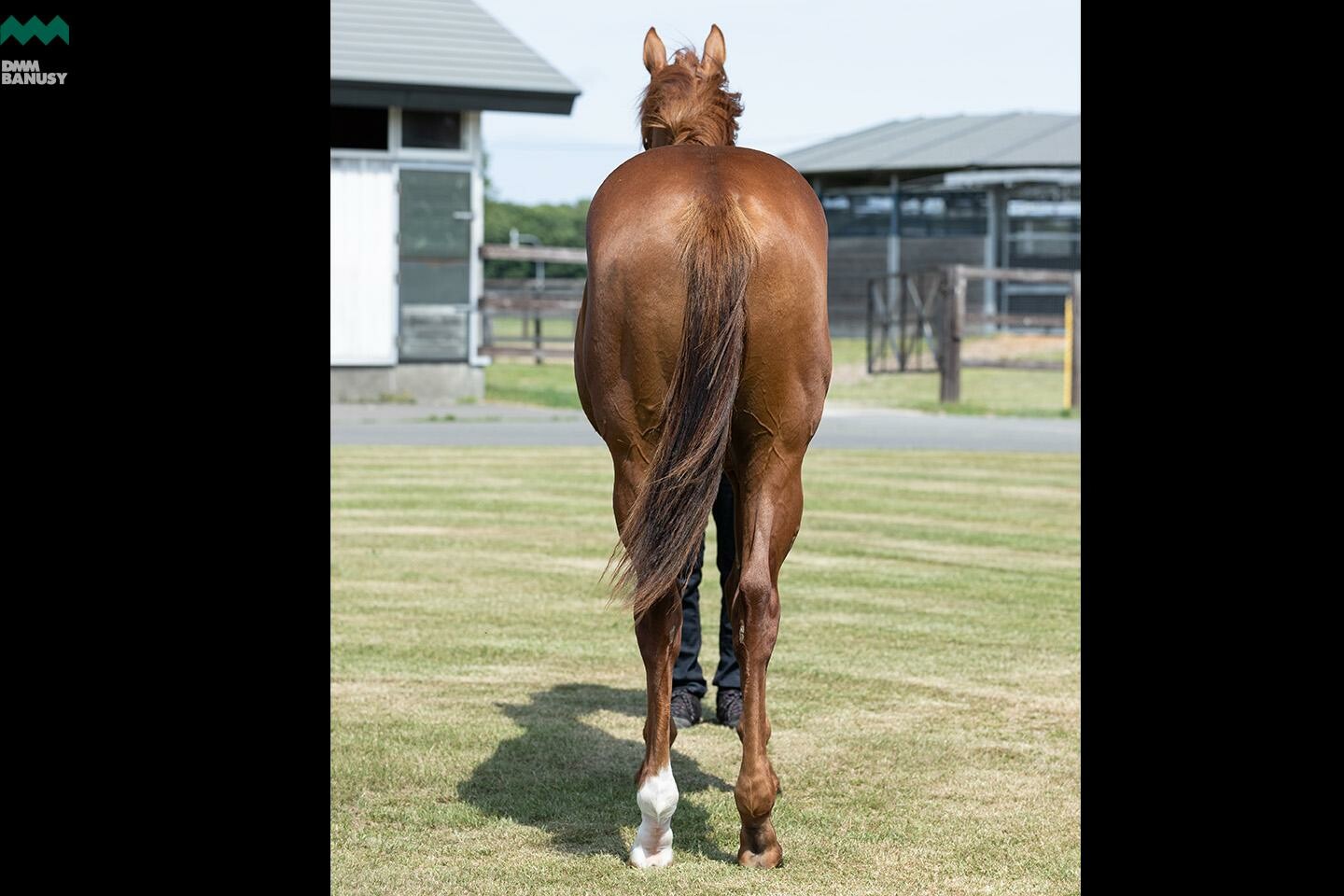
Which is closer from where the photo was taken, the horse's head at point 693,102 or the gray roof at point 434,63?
the horse's head at point 693,102

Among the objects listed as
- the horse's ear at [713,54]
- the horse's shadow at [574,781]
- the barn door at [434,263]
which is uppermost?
the barn door at [434,263]

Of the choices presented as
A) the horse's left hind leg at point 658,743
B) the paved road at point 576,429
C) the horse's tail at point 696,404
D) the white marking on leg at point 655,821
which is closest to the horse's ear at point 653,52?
the horse's tail at point 696,404

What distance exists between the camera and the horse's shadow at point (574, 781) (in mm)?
4500

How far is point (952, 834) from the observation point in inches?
174

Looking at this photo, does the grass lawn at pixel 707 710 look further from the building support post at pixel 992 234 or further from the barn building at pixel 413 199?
the building support post at pixel 992 234

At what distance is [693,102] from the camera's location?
15.8 feet

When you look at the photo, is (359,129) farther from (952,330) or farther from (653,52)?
(653,52)

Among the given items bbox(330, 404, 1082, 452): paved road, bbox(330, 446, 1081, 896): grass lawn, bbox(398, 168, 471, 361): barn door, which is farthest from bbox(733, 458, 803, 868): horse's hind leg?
bbox(398, 168, 471, 361): barn door

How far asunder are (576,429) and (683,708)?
46.4ft

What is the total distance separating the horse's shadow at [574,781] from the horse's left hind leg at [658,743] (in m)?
0.15
